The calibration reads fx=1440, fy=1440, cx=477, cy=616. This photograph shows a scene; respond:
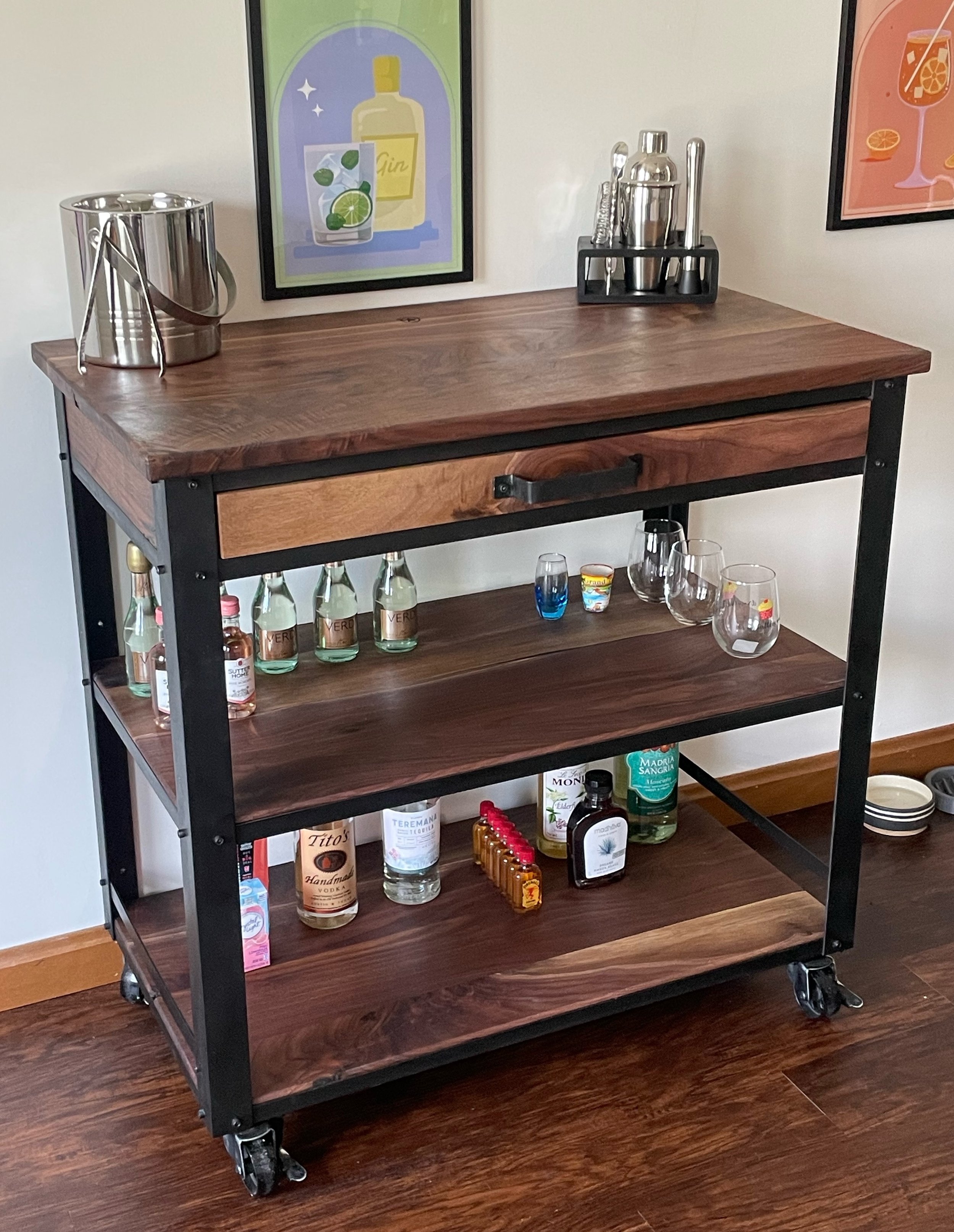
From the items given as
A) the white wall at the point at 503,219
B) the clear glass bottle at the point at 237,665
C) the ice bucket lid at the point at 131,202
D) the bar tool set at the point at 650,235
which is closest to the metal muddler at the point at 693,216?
the bar tool set at the point at 650,235

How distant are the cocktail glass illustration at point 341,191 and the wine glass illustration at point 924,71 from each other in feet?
2.97

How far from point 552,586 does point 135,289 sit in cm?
76

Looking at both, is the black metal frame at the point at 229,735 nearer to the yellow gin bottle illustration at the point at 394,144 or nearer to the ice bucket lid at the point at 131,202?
the ice bucket lid at the point at 131,202

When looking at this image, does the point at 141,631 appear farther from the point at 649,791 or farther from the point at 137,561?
the point at 649,791

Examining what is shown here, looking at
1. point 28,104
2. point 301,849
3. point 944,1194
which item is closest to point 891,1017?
point 944,1194

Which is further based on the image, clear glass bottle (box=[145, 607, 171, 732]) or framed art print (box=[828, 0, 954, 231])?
framed art print (box=[828, 0, 954, 231])

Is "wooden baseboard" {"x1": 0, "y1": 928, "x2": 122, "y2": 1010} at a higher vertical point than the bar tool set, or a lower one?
lower

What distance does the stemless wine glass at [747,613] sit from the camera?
6.47 feet

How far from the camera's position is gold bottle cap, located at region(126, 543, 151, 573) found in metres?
1.85

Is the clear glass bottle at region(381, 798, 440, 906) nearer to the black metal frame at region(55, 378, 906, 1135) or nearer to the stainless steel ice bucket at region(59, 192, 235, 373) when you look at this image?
the black metal frame at region(55, 378, 906, 1135)

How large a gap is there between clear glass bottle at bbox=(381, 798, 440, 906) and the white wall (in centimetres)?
35

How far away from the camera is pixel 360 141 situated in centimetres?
193

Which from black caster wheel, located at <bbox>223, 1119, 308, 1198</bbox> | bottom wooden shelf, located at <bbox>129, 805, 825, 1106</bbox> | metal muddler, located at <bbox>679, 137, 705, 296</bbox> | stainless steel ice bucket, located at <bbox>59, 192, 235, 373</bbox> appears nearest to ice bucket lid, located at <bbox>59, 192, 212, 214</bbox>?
stainless steel ice bucket, located at <bbox>59, 192, 235, 373</bbox>

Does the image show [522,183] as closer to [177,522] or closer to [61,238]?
[61,238]
